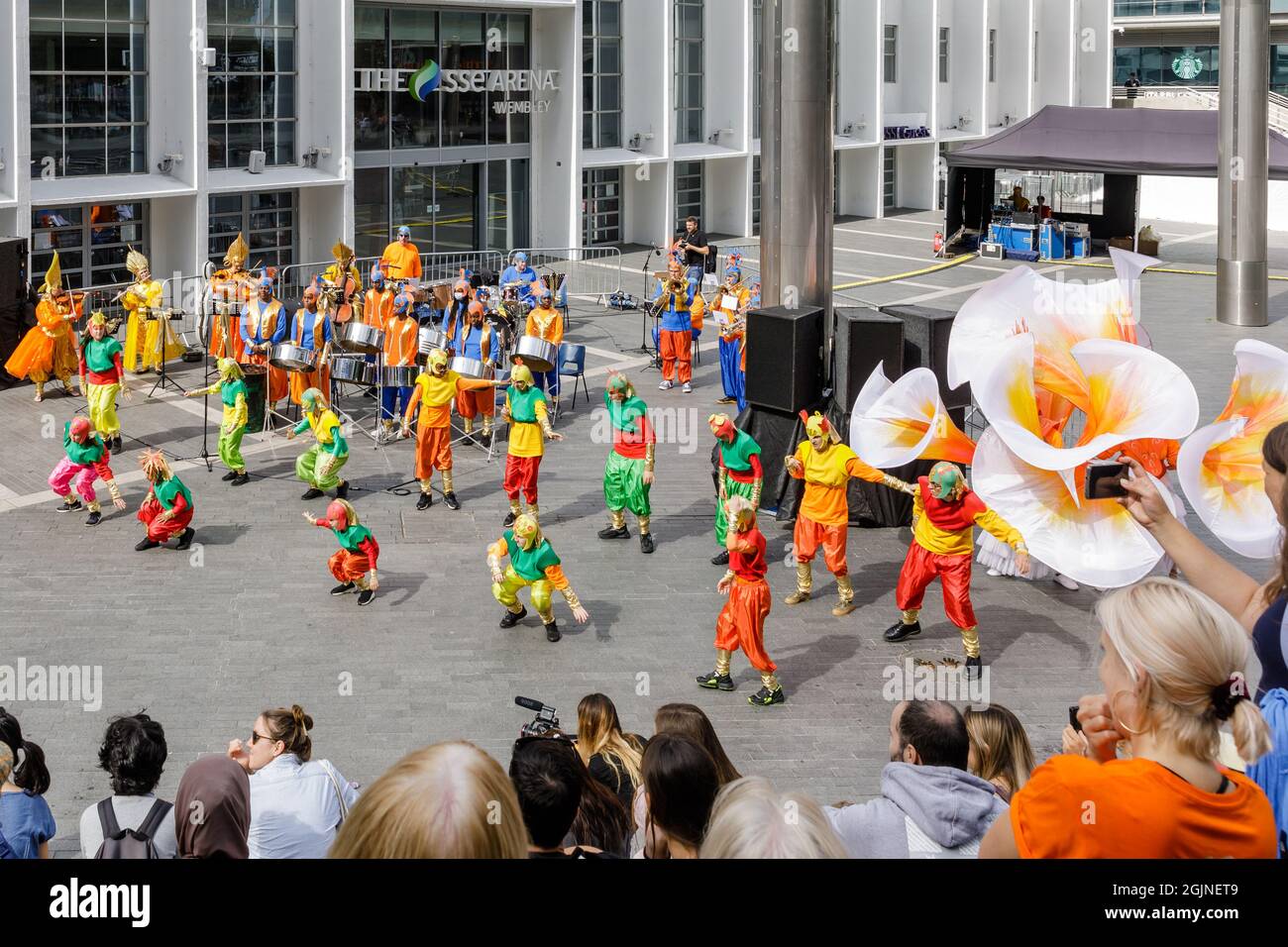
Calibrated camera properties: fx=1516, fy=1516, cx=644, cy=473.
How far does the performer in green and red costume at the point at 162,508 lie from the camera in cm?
1415

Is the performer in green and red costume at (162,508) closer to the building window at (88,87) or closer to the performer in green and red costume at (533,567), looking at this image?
the performer in green and red costume at (533,567)

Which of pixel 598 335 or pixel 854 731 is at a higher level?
pixel 598 335

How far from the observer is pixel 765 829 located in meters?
3.33

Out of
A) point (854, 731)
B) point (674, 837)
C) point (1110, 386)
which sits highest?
point (1110, 386)

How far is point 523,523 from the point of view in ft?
38.4

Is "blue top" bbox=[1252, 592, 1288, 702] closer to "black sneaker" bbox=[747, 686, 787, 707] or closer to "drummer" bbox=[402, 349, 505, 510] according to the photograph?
"black sneaker" bbox=[747, 686, 787, 707]

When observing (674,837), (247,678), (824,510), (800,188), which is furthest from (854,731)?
(800,188)

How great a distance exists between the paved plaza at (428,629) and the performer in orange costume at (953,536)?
51cm

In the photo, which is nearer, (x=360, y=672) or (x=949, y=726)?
(x=949, y=726)

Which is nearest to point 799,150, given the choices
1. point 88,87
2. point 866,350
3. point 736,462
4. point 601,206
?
point 866,350

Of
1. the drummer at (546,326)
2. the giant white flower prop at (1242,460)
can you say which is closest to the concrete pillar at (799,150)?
the drummer at (546,326)

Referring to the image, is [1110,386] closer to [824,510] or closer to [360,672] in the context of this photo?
[824,510]
